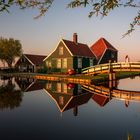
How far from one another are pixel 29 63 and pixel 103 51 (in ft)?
59.3

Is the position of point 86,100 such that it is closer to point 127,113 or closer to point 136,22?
point 127,113

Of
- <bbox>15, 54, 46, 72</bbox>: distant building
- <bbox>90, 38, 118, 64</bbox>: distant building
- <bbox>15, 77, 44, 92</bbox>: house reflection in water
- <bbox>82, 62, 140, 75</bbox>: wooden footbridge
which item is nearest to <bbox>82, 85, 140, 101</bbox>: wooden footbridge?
<bbox>15, 77, 44, 92</bbox>: house reflection in water

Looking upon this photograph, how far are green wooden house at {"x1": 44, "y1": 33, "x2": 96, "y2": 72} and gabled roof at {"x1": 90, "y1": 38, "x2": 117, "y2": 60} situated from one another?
5256 millimetres

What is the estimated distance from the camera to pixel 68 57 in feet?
144

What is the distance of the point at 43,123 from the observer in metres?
11.2

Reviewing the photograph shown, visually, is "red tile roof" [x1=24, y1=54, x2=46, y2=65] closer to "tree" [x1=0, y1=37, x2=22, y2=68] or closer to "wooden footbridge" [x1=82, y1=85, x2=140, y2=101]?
"tree" [x1=0, y1=37, x2=22, y2=68]

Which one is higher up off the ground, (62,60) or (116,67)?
(62,60)

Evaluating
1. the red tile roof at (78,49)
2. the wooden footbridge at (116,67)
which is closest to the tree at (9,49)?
the red tile roof at (78,49)

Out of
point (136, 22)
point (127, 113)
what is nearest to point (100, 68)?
point (127, 113)

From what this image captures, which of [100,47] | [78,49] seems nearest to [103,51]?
[100,47]

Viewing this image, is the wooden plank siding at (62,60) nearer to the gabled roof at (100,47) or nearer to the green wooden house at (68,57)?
the green wooden house at (68,57)

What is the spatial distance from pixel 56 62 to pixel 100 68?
13730mm

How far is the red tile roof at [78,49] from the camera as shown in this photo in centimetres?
4475

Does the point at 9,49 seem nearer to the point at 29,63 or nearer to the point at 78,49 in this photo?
the point at 29,63
